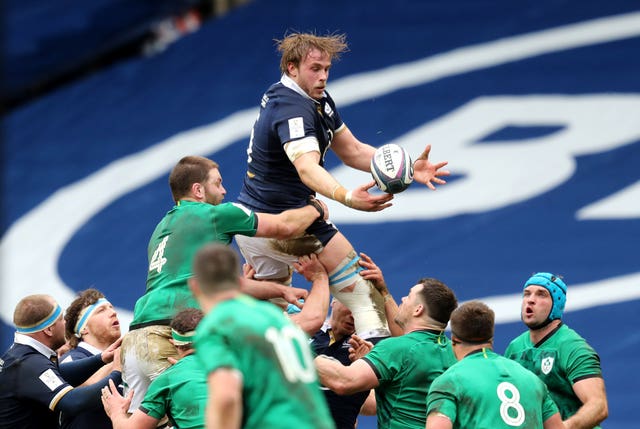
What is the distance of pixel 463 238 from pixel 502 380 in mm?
6631

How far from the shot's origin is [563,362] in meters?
8.16

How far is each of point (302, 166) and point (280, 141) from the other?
1.20 feet

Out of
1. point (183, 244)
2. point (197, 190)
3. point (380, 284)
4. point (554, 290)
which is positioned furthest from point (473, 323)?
point (197, 190)

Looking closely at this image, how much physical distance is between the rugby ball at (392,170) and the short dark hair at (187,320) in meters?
1.35

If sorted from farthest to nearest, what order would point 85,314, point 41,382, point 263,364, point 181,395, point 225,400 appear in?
point 85,314 → point 41,382 → point 181,395 → point 263,364 → point 225,400

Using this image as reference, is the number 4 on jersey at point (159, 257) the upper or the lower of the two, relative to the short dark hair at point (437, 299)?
upper

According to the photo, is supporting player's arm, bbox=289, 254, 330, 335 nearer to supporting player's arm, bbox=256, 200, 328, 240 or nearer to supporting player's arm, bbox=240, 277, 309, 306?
supporting player's arm, bbox=240, 277, 309, 306

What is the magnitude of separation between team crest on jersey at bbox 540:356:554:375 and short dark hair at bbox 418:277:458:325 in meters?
1.06

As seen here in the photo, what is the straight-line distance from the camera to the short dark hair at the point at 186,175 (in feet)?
25.1

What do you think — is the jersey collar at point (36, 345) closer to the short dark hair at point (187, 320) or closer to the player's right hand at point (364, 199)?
the short dark hair at point (187, 320)

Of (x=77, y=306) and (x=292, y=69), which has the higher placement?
(x=292, y=69)

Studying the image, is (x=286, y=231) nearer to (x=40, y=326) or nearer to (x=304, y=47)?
(x=304, y=47)

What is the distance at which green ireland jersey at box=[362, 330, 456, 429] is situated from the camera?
24.3 ft

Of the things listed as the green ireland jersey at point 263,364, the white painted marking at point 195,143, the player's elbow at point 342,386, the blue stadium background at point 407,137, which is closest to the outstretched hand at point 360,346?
the player's elbow at point 342,386
